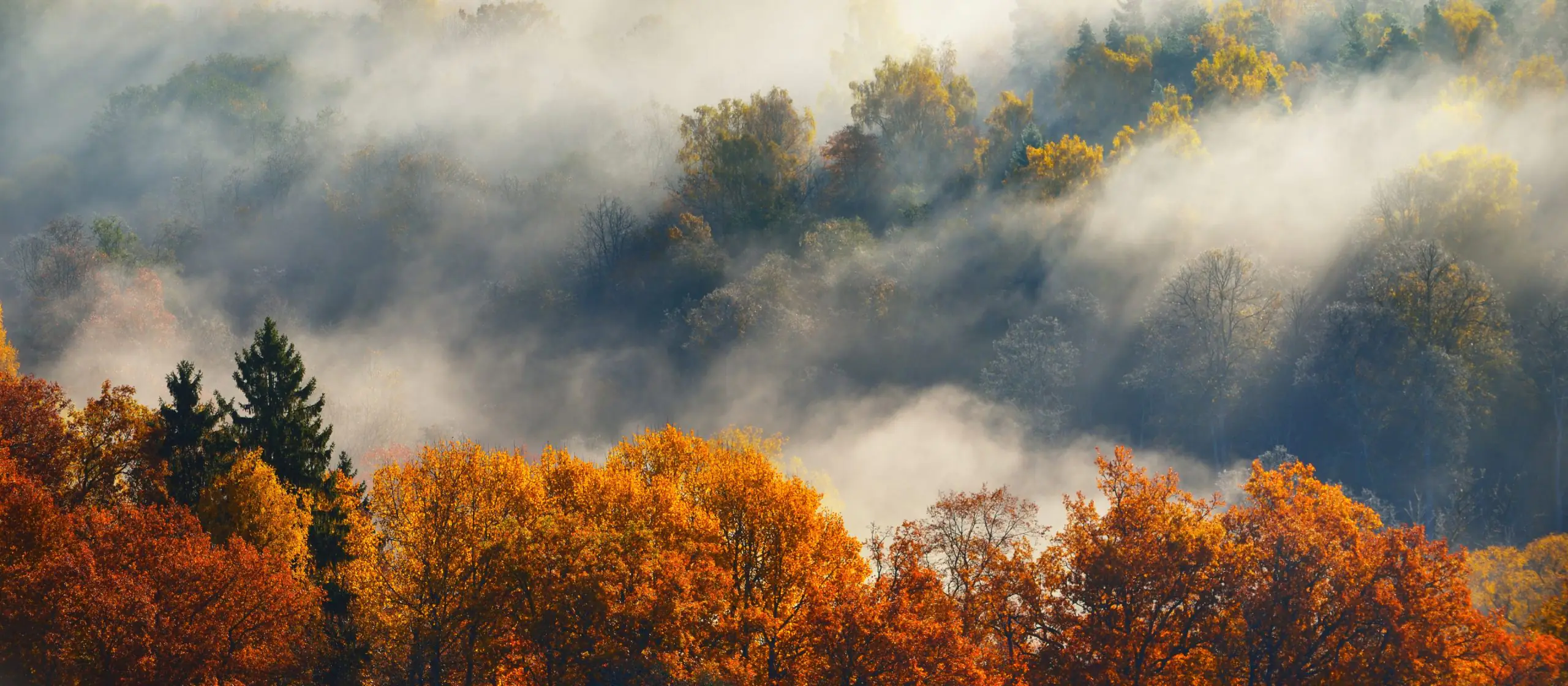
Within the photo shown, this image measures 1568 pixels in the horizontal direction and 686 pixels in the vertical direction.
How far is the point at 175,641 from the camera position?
49594mm

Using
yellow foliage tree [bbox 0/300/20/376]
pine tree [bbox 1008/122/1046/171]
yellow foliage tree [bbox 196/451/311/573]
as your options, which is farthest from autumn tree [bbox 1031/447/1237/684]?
pine tree [bbox 1008/122/1046/171]

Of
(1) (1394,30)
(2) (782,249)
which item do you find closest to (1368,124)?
(1) (1394,30)

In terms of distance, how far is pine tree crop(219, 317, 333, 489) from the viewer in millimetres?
61719

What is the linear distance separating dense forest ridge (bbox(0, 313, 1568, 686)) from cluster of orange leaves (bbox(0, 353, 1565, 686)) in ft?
0.35

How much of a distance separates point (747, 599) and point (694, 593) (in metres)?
3.17

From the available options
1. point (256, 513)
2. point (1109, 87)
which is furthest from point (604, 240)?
point (256, 513)

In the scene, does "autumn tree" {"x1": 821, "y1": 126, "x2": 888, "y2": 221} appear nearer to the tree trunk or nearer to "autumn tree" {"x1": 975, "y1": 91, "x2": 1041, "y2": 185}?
"autumn tree" {"x1": 975, "y1": 91, "x2": 1041, "y2": 185}

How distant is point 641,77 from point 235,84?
2443 inches

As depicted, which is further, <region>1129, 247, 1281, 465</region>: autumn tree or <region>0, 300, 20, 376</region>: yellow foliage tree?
<region>1129, 247, 1281, 465</region>: autumn tree

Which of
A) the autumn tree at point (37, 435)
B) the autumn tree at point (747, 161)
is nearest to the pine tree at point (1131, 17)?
the autumn tree at point (747, 161)

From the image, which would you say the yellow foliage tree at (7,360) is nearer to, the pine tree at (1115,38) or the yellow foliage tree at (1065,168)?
the yellow foliage tree at (1065,168)

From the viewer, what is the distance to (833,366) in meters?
123

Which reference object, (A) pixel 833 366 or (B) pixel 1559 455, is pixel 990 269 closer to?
(A) pixel 833 366

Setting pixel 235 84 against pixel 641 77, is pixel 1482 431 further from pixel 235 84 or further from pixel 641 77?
pixel 235 84
